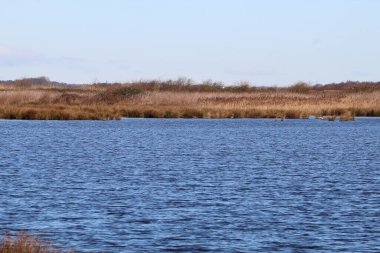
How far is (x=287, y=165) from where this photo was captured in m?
33.4

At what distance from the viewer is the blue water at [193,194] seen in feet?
56.0

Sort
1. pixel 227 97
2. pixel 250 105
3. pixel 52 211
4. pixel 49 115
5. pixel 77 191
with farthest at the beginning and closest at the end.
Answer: pixel 227 97 → pixel 250 105 → pixel 49 115 → pixel 77 191 → pixel 52 211

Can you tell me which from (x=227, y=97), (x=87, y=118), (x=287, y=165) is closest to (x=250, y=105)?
(x=227, y=97)

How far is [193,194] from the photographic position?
2358 centimetres

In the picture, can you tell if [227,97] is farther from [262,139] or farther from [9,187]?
[9,187]

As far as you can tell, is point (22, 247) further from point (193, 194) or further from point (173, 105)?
point (173, 105)

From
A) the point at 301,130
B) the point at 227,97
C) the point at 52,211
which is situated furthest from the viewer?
the point at 227,97

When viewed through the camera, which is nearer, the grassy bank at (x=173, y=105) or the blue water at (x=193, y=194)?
the blue water at (x=193, y=194)

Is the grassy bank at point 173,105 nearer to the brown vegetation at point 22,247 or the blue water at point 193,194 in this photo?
the blue water at point 193,194

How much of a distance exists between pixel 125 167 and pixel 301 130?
97.7ft

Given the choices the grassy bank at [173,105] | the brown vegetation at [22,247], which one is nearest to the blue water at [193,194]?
the brown vegetation at [22,247]

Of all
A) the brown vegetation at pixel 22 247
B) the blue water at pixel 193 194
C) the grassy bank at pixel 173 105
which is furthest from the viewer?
the grassy bank at pixel 173 105

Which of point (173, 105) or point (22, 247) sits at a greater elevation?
point (173, 105)

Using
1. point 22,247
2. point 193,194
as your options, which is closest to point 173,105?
point 193,194
